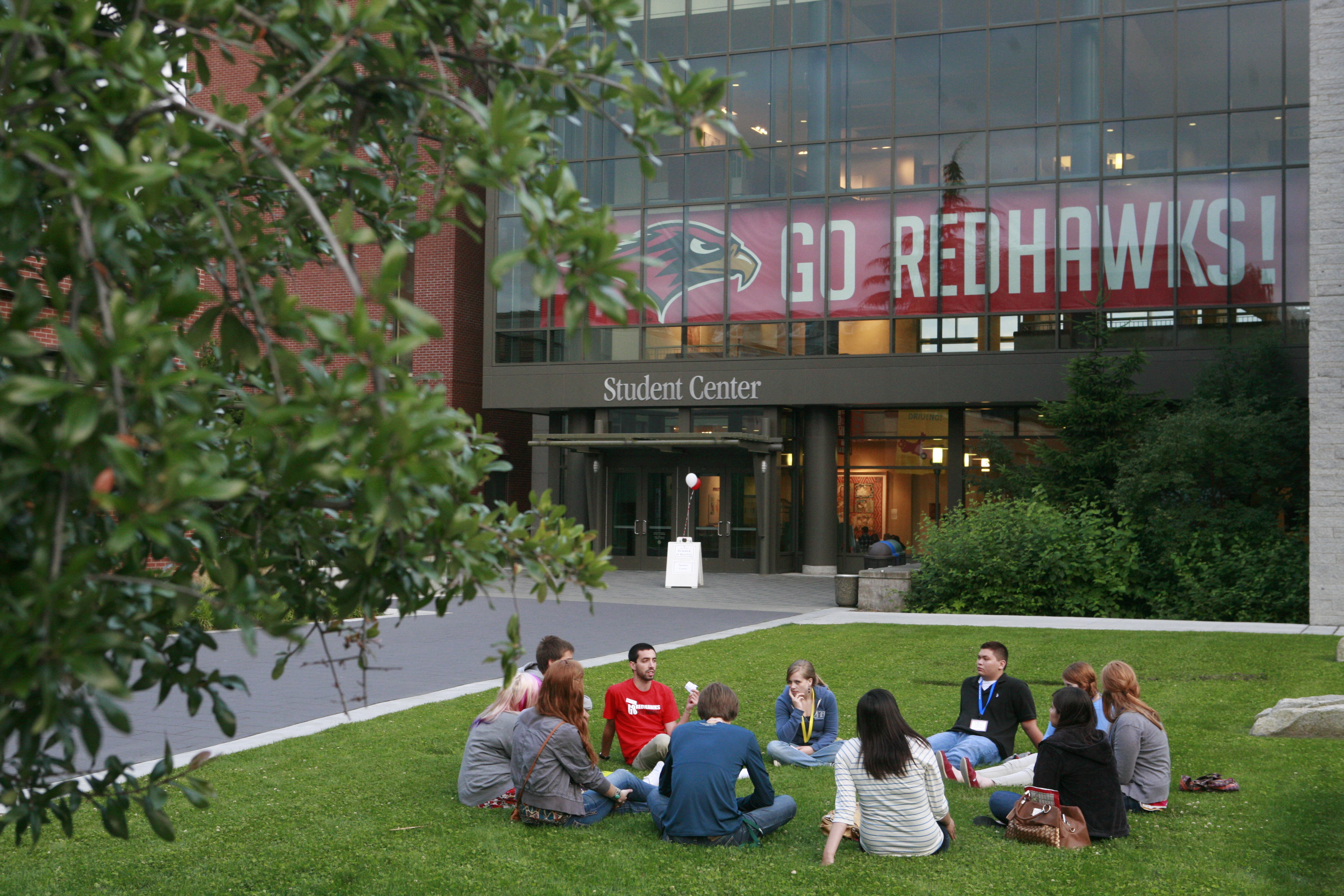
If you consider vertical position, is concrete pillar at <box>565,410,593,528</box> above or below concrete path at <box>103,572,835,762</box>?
above

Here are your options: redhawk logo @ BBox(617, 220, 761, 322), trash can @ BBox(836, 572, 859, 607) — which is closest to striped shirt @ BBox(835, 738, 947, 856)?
trash can @ BBox(836, 572, 859, 607)

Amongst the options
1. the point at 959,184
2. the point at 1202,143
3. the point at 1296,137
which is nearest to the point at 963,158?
the point at 959,184

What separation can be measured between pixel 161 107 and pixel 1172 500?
70.6 feet

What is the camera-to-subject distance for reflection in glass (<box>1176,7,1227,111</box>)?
26.5 m

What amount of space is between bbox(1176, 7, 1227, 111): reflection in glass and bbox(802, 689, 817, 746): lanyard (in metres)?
22.6

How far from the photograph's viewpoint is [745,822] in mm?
6984

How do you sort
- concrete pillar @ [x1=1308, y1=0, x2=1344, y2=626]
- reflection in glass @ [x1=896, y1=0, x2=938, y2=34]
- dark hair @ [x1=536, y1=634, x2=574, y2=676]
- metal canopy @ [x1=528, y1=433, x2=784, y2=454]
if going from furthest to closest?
metal canopy @ [x1=528, y1=433, x2=784, y2=454] → reflection in glass @ [x1=896, y1=0, x2=938, y2=34] → concrete pillar @ [x1=1308, y1=0, x2=1344, y2=626] → dark hair @ [x1=536, y1=634, x2=574, y2=676]

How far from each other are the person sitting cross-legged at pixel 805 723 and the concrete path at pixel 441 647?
8.59 feet

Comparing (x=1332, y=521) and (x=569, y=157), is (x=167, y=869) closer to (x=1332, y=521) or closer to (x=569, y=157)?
(x=1332, y=521)

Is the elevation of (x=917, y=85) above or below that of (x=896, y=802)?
above

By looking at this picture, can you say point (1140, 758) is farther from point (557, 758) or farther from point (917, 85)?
point (917, 85)

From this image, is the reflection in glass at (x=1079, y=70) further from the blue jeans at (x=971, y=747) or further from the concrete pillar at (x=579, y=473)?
the blue jeans at (x=971, y=747)

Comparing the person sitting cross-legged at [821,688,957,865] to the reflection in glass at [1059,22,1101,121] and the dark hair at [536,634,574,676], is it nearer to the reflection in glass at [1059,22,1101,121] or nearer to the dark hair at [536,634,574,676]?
the dark hair at [536,634,574,676]

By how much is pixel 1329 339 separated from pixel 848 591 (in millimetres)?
9227
